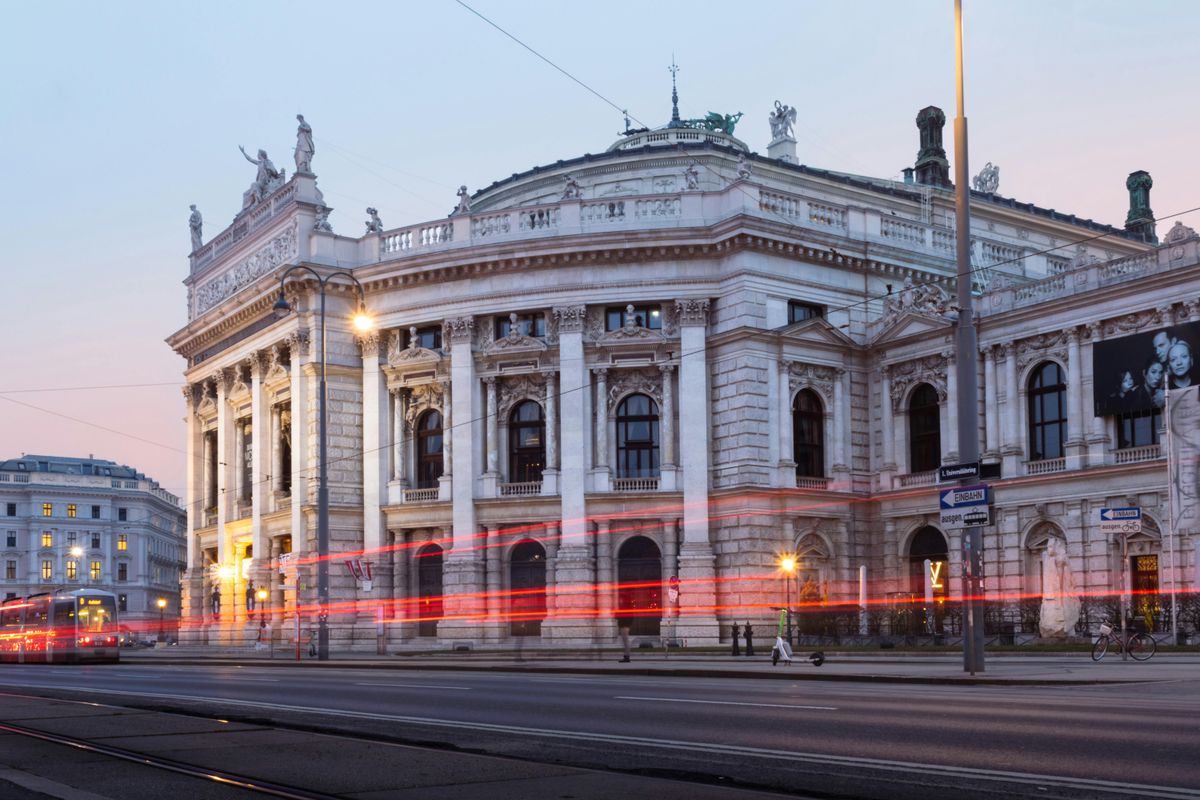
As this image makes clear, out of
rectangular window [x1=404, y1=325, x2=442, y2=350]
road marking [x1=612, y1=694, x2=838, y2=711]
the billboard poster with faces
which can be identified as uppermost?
rectangular window [x1=404, y1=325, x2=442, y2=350]

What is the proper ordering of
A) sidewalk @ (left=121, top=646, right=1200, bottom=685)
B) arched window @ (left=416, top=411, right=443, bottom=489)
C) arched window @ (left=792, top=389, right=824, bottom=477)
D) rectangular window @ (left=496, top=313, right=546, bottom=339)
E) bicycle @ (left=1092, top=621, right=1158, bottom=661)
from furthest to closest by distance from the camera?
arched window @ (left=416, top=411, right=443, bottom=489), rectangular window @ (left=496, top=313, right=546, bottom=339), arched window @ (left=792, top=389, right=824, bottom=477), bicycle @ (left=1092, top=621, right=1158, bottom=661), sidewalk @ (left=121, top=646, right=1200, bottom=685)

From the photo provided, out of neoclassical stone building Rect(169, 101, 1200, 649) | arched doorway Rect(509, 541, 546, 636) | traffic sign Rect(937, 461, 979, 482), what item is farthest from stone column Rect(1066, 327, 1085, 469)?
traffic sign Rect(937, 461, 979, 482)

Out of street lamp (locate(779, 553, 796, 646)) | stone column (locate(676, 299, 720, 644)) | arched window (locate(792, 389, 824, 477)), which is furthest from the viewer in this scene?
arched window (locate(792, 389, 824, 477))

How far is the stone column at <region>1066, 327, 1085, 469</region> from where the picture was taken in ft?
158

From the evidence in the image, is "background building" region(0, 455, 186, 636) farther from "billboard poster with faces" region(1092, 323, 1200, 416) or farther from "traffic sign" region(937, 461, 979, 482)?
"traffic sign" region(937, 461, 979, 482)

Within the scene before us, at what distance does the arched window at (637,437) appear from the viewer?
5597cm

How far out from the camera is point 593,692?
22.5m

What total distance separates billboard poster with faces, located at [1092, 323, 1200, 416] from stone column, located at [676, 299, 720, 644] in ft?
45.7

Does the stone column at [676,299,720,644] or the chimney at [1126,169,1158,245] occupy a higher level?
the chimney at [1126,169,1158,245]

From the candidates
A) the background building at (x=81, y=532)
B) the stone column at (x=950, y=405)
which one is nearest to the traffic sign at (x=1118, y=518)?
the stone column at (x=950, y=405)

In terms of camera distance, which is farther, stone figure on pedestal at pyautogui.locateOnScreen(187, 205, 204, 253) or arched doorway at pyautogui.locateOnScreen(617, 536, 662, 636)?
stone figure on pedestal at pyautogui.locateOnScreen(187, 205, 204, 253)

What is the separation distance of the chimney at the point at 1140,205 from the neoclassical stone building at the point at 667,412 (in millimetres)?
26411

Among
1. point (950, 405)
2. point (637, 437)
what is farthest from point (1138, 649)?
point (637, 437)

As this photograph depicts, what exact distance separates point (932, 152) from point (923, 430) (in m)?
24.2
